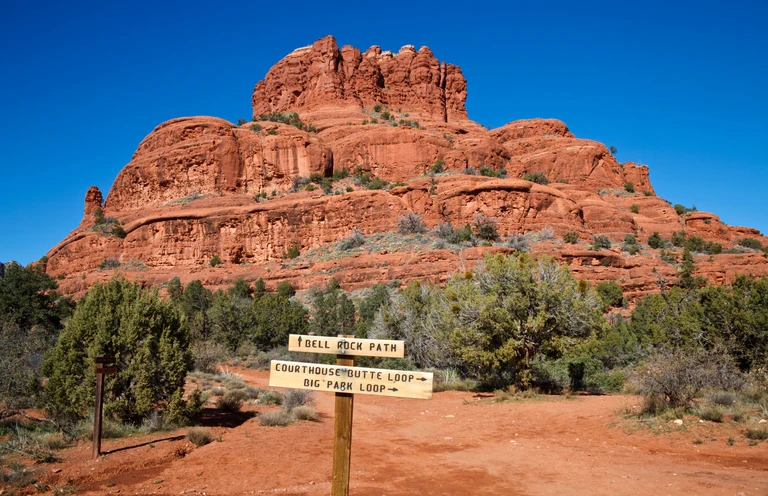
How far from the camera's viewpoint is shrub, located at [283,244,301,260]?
48781 millimetres

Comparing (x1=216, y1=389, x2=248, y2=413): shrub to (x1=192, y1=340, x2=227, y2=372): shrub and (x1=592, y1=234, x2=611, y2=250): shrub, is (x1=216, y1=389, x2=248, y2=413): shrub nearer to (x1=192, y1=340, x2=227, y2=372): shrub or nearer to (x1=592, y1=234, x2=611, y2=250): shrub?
(x1=192, y1=340, x2=227, y2=372): shrub

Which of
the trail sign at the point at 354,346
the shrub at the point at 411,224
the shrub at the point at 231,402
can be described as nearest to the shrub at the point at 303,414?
the shrub at the point at 231,402

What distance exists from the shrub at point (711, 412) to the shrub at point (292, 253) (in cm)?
4114

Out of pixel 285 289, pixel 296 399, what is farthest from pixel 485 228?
pixel 296 399

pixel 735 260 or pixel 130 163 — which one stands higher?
pixel 130 163

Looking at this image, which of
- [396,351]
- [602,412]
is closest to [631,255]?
[602,412]

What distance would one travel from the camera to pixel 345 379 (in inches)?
179

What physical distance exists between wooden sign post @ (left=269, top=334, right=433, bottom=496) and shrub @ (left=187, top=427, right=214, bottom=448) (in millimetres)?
5846

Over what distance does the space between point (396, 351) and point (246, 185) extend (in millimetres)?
57425

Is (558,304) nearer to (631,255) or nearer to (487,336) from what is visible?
(487,336)

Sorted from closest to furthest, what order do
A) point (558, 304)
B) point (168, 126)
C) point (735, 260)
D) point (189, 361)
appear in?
point (189, 361)
point (558, 304)
point (735, 260)
point (168, 126)

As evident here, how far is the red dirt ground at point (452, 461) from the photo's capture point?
23.8 ft

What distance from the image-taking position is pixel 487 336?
53.3 feet

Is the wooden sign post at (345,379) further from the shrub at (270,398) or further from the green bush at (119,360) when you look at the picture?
the shrub at (270,398)
